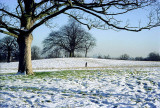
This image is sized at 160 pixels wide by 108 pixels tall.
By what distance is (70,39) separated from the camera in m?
48.2

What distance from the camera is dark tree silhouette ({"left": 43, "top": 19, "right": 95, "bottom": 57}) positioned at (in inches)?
1881

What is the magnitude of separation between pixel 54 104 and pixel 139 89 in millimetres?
3784

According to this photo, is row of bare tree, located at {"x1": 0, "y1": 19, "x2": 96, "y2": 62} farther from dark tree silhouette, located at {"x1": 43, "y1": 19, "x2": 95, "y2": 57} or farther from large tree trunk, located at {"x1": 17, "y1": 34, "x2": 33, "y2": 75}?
large tree trunk, located at {"x1": 17, "y1": 34, "x2": 33, "y2": 75}

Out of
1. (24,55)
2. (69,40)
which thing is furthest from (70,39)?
(24,55)

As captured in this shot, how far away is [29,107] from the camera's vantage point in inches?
176

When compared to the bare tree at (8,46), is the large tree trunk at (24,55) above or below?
below

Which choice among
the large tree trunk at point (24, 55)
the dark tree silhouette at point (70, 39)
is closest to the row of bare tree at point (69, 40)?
the dark tree silhouette at point (70, 39)

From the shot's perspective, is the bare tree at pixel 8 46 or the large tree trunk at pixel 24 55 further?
the bare tree at pixel 8 46

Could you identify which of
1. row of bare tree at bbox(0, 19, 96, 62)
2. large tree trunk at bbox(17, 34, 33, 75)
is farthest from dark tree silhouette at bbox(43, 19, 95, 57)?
large tree trunk at bbox(17, 34, 33, 75)

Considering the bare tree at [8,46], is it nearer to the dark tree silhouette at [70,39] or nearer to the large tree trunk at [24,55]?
the dark tree silhouette at [70,39]

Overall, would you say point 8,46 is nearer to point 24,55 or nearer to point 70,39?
point 70,39

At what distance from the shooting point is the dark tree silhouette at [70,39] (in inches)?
1881

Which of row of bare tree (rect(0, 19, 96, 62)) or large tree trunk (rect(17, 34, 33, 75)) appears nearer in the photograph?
large tree trunk (rect(17, 34, 33, 75))

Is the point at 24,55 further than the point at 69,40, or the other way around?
the point at 69,40
